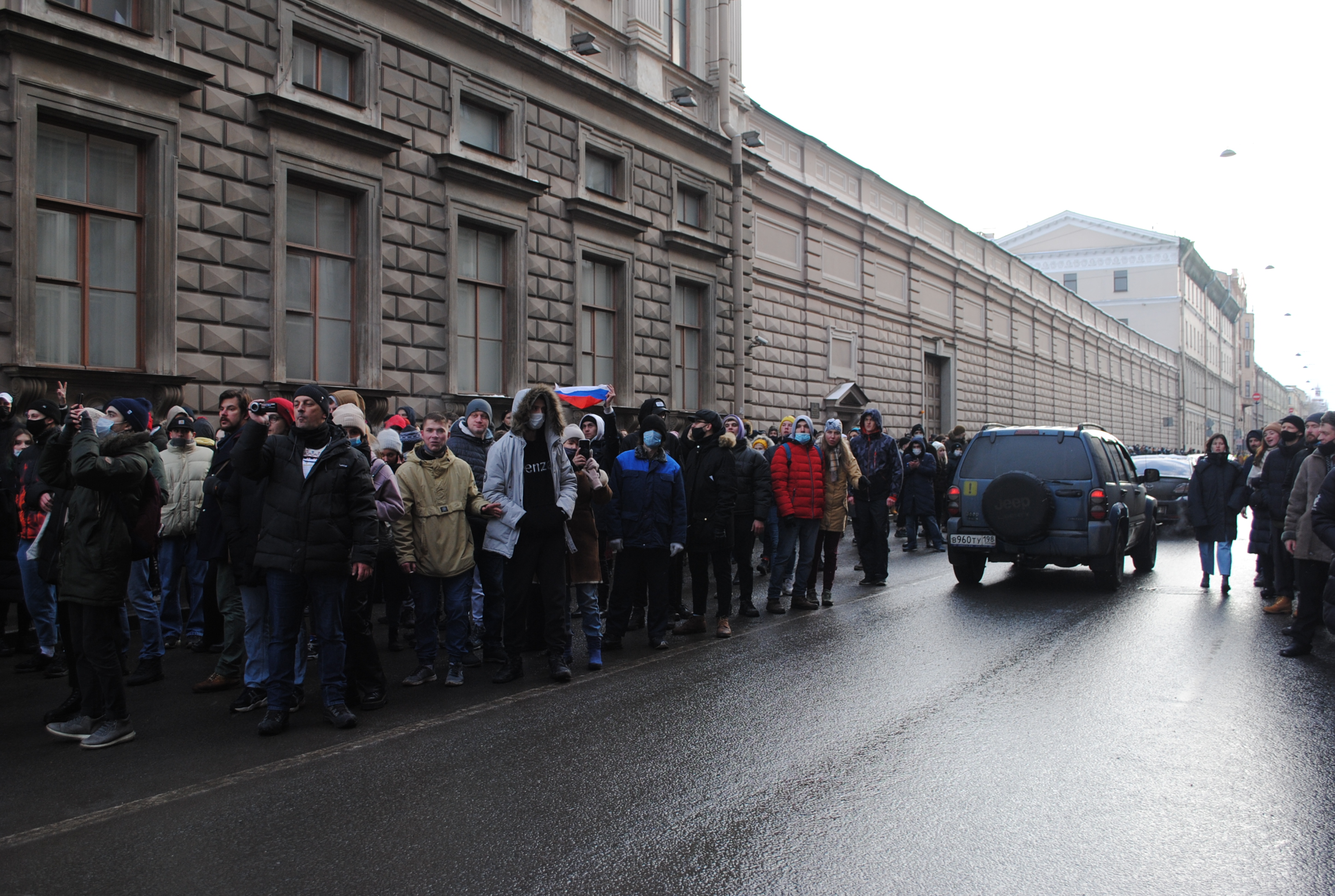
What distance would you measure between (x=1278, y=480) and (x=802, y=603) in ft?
16.4

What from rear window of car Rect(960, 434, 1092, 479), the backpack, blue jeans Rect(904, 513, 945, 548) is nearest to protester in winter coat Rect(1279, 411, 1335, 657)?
rear window of car Rect(960, 434, 1092, 479)

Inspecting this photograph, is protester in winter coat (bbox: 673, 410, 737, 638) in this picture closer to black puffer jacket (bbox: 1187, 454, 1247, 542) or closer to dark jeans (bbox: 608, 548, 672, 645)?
dark jeans (bbox: 608, 548, 672, 645)

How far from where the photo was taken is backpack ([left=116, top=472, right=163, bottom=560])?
5660mm

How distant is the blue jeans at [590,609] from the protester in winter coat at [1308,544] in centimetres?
541

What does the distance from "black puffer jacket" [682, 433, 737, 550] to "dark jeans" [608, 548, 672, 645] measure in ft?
2.45

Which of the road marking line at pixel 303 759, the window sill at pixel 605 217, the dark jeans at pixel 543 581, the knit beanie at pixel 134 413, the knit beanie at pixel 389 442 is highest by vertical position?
the window sill at pixel 605 217

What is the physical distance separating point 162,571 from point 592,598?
133 inches

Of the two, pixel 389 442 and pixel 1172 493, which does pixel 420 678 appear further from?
pixel 1172 493

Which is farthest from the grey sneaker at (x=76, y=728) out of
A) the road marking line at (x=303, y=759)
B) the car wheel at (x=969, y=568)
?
the car wheel at (x=969, y=568)

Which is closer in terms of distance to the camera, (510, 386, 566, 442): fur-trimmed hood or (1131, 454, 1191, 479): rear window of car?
(510, 386, 566, 442): fur-trimmed hood

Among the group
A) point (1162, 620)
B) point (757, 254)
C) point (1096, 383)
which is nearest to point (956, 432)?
point (757, 254)

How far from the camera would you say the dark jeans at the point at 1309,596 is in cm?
784

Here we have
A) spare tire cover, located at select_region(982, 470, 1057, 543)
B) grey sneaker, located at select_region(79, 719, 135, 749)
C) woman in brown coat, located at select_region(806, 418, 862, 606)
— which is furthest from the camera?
spare tire cover, located at select_region(982, 470, 1057, 543)

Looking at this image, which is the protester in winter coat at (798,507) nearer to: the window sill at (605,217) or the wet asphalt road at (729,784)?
the wet asphalt road at (729,784)
